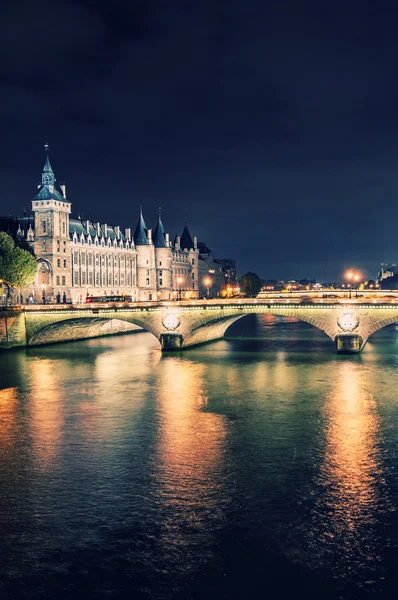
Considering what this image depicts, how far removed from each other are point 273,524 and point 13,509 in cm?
1192

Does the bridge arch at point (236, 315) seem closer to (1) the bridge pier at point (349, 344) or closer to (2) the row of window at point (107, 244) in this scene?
(1) the bridge pier at point (349, 344)

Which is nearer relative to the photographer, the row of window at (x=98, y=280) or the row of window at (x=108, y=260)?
the row of window at (x=98, y=280)

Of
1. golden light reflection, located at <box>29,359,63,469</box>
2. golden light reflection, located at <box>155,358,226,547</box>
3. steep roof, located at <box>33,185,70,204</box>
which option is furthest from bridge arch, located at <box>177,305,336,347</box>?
steep roof, located at <box>33,185,70,204</box>

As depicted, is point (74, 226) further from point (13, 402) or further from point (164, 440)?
point (164, 440)

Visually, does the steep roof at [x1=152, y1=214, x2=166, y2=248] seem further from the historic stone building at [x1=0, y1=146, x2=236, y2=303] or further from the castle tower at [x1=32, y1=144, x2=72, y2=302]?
the castle tower at [x1=32, y1=144, x2=72, y2=302]

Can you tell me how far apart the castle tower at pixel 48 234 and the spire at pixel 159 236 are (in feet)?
162

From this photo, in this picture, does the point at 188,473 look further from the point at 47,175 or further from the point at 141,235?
the point at 141,235

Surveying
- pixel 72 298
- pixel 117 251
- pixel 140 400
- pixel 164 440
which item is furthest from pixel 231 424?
pixel 117 251

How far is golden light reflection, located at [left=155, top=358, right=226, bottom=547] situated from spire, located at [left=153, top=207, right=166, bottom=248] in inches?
5053

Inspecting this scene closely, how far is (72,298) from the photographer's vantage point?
478 feet

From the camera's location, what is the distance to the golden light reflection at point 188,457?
28.3 metres

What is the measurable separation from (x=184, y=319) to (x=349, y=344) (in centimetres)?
2208

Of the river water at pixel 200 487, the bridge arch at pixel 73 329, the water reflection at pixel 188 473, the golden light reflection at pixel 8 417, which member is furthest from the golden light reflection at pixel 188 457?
the bridge arch at pixel 73 329

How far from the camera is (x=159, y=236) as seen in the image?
187250 mm
